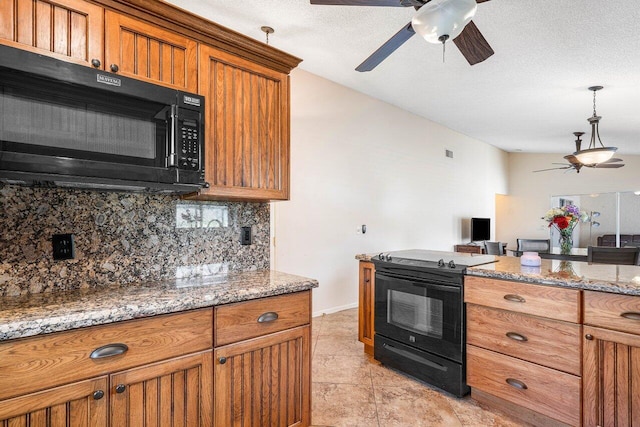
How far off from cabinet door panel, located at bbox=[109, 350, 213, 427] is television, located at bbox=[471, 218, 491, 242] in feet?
22.8

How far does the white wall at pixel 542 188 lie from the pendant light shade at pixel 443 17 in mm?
7444

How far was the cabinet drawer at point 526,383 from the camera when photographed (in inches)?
73.6

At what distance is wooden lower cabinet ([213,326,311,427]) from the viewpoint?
1532 mm

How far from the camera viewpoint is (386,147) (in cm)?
544

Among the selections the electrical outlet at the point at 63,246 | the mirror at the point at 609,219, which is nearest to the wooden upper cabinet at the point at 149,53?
the electrical outlet at the point at 63,246

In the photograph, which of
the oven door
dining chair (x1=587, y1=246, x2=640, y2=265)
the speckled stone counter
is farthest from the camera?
dining chair (x1=587, y1=246, x2=640, y2=265)

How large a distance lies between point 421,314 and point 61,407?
2120mm

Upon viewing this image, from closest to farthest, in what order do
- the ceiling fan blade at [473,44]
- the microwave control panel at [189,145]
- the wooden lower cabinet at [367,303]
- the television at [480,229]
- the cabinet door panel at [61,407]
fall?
Result: 1. the cabinet door panel at [61,407]
2. the microwave control panel at [189,145]
3. the ceiling fan blade at [473,44]
4. the wooden lower cabinet at [367,303]
5. the television at [480,229]

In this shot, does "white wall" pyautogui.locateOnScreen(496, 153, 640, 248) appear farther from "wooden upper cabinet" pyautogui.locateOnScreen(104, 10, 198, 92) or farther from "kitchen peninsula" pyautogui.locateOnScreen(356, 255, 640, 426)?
"wooden upper cabinet" pyautogui.locateOnScreen(104, 10, 198, 92)

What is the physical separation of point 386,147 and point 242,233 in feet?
12.5

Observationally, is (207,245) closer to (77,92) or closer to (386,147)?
(77,92)

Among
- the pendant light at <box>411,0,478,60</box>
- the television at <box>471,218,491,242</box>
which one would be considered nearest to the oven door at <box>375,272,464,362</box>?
the pendant light at <box>411,0,478,60</box>

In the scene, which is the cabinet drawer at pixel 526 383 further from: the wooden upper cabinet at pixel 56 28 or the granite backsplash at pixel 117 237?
the wooden upper cabinet at pixel 56 28

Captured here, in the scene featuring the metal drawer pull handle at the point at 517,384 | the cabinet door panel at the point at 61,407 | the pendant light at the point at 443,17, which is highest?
the pendant light at the point at 443,17
